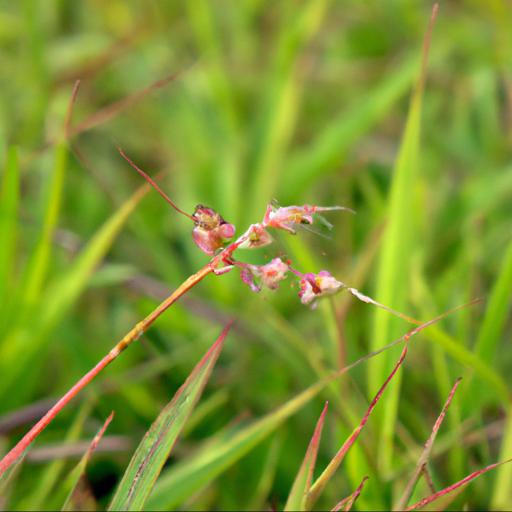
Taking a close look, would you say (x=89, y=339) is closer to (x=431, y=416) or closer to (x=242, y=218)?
(x=242, y=218)

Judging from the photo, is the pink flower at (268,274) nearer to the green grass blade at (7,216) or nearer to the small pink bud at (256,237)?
the small pink bud at (256,237)

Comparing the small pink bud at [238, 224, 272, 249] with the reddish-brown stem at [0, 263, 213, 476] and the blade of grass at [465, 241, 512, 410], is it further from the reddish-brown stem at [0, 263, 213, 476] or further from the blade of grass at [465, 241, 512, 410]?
the blade of grass at [465, 241, 512, 410]

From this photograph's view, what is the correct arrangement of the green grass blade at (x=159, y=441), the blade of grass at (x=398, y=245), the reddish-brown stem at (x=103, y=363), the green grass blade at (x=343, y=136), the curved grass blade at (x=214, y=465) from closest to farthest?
1. the reddish-brown stem at (x=103, y=363)
2. the green grass blade at (x=159, y=441)
3. the curved grass blade at (x=214, y=465)
4. the blade of grass at (x=398, y=245)
5. the green grass blade at (x=343, y=136)

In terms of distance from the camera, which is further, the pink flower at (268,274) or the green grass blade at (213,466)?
the green grass blade at (213,466)

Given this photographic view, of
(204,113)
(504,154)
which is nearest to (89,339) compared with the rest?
(204,113)

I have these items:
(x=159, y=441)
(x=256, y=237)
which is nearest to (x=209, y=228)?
(x=256, y=237)

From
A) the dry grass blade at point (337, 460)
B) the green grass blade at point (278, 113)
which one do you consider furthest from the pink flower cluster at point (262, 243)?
the green grass blade at point (278, 113)

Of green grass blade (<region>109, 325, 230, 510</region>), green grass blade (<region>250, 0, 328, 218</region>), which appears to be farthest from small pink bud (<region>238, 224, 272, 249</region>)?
green grass blade (<region>250, 0, 328, 218</region>)
